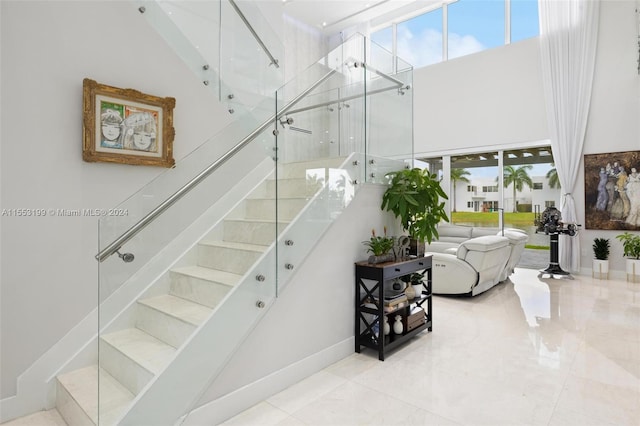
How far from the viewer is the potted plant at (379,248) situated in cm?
318

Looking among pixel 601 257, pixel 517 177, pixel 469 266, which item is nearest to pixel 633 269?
pixel 601 257

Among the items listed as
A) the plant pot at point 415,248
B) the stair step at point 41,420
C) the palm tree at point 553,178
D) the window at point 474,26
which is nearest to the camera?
the stair step at point 41,420

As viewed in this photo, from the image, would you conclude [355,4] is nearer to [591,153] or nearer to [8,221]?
[591,153]

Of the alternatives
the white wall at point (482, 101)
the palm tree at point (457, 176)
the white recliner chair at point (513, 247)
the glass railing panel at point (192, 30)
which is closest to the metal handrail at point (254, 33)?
the glass railing panel at point (192, 30)

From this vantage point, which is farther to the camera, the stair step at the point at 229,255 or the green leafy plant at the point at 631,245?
the green leafy plant at the point at 631,245

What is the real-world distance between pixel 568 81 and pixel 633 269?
3.58 metres

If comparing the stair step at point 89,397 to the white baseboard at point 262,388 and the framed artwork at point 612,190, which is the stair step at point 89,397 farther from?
the framed artwork at point 612,190

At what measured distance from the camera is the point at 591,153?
687 cm

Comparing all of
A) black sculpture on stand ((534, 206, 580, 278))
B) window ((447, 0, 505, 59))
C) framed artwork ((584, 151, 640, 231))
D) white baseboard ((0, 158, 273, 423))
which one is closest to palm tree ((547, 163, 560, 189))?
framed artwork ((584, 151, 640, 231))

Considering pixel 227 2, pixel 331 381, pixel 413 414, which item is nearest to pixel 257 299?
pixel 331 381

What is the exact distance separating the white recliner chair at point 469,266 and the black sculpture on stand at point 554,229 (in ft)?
5.94

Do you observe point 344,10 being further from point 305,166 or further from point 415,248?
point 305,166

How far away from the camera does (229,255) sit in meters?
2.70

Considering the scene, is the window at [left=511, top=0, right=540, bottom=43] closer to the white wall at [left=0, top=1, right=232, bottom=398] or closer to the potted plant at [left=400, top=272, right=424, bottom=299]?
the potted plant at [left=400, top=272, right=424, bottom=299]
